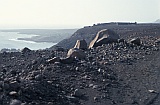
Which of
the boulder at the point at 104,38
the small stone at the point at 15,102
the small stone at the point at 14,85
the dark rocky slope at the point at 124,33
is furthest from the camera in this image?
the dark rocky slope at the point at 124,33

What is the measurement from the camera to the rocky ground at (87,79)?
7.86 metres

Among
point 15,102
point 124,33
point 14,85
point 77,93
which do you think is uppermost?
point 14,85

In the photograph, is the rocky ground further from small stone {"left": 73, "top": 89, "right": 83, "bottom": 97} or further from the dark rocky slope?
the dark rocky slope

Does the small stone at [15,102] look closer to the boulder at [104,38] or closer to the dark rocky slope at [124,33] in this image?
the boulder at [104,38]

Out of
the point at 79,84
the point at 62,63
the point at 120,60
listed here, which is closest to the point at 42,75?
the point at 79,84

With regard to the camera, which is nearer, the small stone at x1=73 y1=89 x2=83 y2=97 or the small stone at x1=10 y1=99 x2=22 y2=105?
the small stone at x1=10 y1=99 x2=22 y2=105

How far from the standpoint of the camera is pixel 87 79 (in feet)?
33.6

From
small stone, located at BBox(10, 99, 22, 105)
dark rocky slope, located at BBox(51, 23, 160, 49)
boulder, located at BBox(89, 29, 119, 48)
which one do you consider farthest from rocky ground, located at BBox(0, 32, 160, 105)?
dark rocky slope, located at BBox(51, 23, 160, 49)

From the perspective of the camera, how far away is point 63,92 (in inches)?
344

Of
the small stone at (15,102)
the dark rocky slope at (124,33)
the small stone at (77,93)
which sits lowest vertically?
the dark rocky slope at (124,33)

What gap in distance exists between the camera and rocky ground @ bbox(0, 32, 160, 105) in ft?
25.8

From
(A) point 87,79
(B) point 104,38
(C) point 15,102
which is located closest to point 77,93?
(A) point 87,79

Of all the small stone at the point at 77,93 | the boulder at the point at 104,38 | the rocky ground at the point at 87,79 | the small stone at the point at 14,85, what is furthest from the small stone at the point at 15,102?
the boulder at the point at 104,38

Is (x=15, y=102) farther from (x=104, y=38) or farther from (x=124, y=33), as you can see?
(x=124, y=33)
